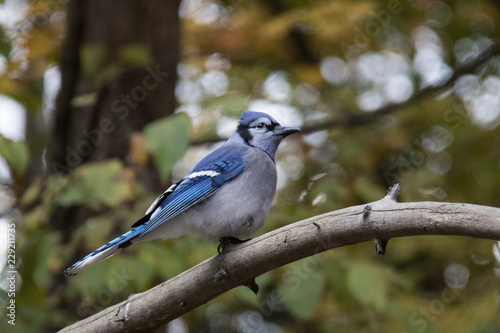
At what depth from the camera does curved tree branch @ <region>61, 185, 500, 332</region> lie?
1.88 m

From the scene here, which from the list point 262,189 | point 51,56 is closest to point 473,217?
point 262,189

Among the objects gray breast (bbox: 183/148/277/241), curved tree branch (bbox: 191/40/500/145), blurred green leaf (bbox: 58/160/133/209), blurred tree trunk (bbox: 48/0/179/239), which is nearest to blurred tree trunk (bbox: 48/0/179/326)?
blurred tree trunk (bbox: 48/0/179/239)

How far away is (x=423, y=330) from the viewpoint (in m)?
3.48

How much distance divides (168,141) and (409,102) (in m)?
2.41

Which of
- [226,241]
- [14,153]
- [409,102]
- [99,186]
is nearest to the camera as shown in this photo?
[226,241]

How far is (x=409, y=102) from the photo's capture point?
187 inches

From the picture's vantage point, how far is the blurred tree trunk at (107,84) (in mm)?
4379

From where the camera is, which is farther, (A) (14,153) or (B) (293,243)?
(A) (14,153)

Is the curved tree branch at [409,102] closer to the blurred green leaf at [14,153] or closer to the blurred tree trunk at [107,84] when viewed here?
the blurred tree trunk at [107,84]

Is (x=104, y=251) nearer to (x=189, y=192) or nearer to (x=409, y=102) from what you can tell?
(x=189, y=192)

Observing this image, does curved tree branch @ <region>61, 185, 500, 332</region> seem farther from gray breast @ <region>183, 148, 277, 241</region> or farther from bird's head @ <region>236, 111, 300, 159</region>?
bird's head @ <region>236, 111, 300, 159</region>

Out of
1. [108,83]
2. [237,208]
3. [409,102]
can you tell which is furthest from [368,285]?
[108,83]

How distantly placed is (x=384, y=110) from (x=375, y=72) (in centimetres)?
162

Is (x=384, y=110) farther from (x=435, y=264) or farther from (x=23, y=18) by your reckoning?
(x=23, y=18)
